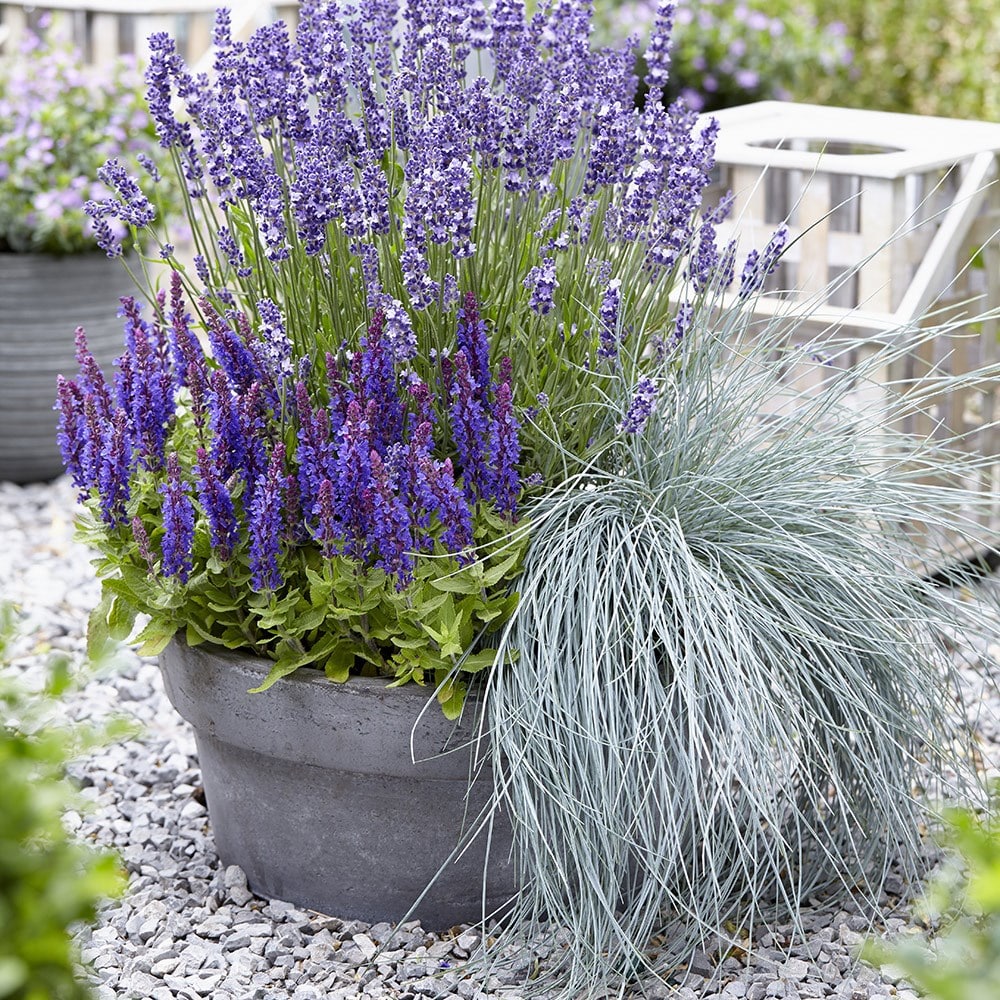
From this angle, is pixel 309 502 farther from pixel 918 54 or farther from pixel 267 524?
pixel 918 54

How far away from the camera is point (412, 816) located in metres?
2.03

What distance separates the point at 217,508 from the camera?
194cm

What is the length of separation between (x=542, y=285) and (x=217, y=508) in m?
0.56

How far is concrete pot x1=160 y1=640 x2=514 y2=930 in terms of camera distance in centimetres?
195

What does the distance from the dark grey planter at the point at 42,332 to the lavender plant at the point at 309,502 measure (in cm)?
213

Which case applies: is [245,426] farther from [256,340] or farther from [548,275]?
[548,275]

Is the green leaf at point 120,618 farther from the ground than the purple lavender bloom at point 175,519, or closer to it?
closer to it

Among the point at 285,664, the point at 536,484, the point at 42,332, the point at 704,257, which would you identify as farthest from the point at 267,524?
the point at 42,332

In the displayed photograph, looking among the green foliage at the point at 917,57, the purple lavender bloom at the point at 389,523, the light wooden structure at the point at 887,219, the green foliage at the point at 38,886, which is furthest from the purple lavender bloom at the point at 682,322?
the green foliage at the point at 917,57

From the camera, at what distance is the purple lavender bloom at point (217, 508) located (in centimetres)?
191

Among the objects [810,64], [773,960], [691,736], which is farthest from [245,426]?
[810,64]

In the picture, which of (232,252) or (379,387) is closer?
(379,387)

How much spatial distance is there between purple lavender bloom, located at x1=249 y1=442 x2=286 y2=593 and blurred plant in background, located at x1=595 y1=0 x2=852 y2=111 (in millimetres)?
5562

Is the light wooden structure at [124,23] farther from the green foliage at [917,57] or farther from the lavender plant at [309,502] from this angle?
the green foliage at [917,57]
